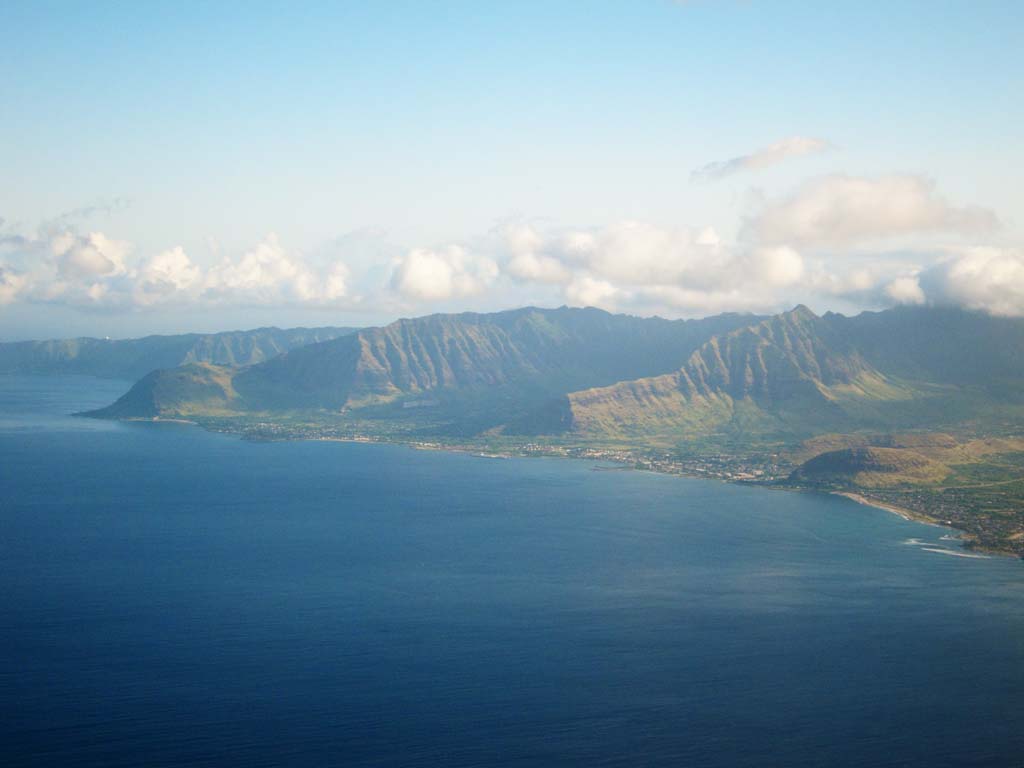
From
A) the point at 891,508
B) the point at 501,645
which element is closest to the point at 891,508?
the point at 891,508

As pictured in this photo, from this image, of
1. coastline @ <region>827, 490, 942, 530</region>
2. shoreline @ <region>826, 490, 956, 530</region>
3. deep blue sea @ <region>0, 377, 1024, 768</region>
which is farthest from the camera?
coastline @ <region>827, 490, 942, 530</region>

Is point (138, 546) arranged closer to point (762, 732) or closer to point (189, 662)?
point (189, 662)

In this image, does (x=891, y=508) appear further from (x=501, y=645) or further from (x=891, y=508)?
(x=501, y=645)

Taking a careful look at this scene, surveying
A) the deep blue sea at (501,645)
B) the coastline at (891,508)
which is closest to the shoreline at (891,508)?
the coastline at (891,508)

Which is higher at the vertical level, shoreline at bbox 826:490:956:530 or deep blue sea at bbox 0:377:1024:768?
shoreline at bbox 826:490:956:530

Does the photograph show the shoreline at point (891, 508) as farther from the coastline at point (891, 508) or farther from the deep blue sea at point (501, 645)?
the deep blue sea at point (501, 645)

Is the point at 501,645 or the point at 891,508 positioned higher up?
the point at 891,508

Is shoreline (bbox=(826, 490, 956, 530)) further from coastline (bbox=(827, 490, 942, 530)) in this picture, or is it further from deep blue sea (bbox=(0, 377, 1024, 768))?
deep blue sea (bbox=(0, 377, 1024, 768))

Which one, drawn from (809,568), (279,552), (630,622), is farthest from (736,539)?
(279,552)

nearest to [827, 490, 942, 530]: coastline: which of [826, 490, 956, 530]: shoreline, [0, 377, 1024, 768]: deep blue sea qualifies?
[826, 490, 956, 530]: shoreline

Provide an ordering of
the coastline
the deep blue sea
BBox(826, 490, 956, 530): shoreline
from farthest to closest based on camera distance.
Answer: the coastline
BBox(826, 490, 956, 530): shoreline
the deep blue sea
